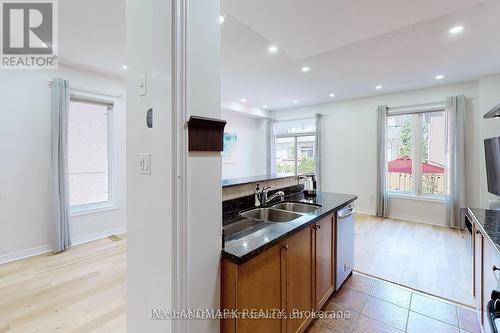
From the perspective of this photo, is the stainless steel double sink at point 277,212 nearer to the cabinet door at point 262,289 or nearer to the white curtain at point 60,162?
the cabinet door at point 262,289

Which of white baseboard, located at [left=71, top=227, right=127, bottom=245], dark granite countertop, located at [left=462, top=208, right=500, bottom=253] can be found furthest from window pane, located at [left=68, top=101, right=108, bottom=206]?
dark granite countertop, located at [left=462, top=208, right=500, bottom=253]

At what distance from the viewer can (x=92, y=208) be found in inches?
149

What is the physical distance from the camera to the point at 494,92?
398 cm

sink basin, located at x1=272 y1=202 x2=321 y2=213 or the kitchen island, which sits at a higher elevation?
sink basin, located at x1=272 y1=202 x2=321 y2=213

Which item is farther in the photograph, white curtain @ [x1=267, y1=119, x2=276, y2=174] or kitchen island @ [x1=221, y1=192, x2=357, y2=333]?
white curtain @ [x1=267, y1=119, x2=276, y2=174]

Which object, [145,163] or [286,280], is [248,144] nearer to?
[286,280]

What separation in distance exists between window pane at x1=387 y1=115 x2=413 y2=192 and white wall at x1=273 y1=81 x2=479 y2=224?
0.31m

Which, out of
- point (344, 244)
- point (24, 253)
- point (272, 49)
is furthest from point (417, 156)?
point (24, 253)

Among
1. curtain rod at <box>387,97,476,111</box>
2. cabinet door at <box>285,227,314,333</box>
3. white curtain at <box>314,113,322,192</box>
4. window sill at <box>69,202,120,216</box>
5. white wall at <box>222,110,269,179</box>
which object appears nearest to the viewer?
cabinet door at <box>285,227,314,333</box>

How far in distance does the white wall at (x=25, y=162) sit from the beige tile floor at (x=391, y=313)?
12.5 ft

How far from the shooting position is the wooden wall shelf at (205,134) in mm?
1045

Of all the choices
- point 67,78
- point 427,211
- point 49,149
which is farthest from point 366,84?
point 49,149

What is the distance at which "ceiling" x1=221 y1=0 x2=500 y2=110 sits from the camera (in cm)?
203

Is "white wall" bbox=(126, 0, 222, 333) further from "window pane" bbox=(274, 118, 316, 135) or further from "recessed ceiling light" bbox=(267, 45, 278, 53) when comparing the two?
"window pane" bbox=(274, 118, 316, 135)
